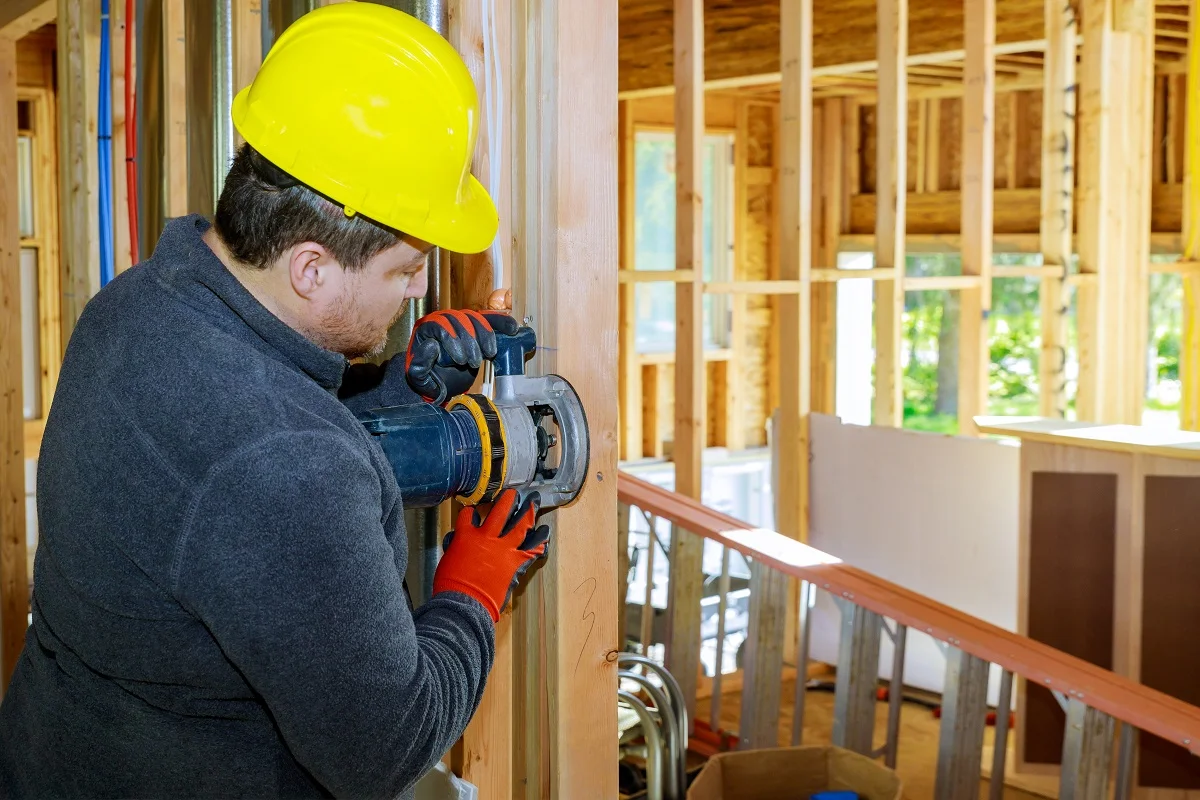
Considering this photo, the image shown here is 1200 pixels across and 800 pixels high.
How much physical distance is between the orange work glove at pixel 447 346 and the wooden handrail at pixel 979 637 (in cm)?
149

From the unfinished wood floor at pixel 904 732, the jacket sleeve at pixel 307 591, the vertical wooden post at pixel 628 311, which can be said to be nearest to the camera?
the jacket sleeve at pixel 307 591

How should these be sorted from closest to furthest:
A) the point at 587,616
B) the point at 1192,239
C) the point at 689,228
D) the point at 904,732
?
the point at 587,616 → the point at 689,228 → the point at 904,732 → the point at 1192,239

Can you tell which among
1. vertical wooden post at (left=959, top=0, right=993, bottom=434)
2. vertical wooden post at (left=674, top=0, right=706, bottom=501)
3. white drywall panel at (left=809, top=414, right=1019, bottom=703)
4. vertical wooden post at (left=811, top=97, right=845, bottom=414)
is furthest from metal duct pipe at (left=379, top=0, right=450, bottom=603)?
vertical wooden post at (left=811, top=97, right=845, bottom=414)

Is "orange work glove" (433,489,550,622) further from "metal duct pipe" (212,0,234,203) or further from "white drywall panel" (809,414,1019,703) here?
"white drywall panel" (809,414,1019,703)

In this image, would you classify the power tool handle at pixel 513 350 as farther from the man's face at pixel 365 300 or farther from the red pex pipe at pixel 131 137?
the red pex pipe at pixel 131 137

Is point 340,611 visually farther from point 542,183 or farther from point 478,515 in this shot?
point 542,183

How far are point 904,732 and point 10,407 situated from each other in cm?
306

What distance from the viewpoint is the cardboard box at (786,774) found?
2689mm

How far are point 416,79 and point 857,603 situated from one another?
1.97m

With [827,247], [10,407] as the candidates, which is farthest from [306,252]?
[827,247]

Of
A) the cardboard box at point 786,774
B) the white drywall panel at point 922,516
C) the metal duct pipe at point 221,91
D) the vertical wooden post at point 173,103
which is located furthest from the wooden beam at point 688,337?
the metal duct pipe at point 221,91

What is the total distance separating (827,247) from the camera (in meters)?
8.43

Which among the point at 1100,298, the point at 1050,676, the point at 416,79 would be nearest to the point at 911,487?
the point at 1100,298

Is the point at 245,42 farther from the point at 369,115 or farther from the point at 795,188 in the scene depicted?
the point at 795,188
